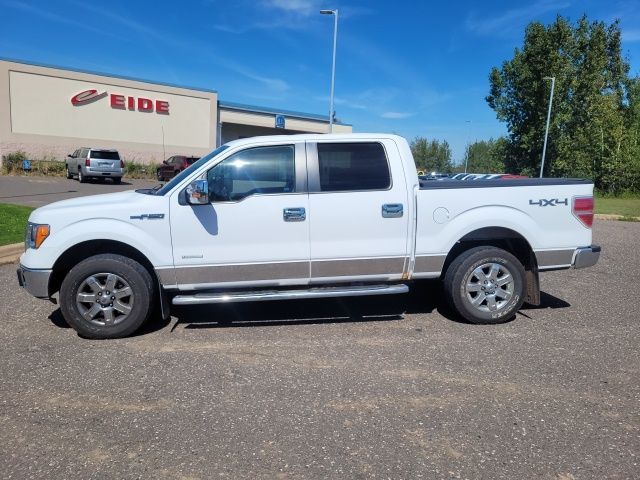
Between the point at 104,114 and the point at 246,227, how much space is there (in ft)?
104

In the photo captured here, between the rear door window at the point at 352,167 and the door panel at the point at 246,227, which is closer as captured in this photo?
the door panel at the point at 246,227

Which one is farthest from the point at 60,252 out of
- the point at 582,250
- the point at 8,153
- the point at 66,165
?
the point at 8,153

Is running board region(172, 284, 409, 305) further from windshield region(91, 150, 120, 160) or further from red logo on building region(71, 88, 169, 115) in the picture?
red logo on building region(71, 88, 169, 115)

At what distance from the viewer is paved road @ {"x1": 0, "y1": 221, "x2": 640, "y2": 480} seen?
2.86m

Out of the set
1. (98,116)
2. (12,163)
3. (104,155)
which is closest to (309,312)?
(104,155)

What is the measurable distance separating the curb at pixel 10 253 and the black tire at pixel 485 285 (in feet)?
22.5

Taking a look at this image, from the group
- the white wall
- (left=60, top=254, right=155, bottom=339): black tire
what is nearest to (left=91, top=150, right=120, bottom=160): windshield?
the white wall

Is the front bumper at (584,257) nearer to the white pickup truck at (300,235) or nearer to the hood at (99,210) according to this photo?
the white pickup truck at (300,235)

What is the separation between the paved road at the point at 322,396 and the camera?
286cm

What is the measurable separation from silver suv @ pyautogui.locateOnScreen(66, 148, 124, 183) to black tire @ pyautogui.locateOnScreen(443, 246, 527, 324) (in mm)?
23926

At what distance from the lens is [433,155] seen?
77.2 meters

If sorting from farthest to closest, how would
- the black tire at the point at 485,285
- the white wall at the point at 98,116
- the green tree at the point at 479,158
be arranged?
1. the green tree at the point at 479,158
2. the white wall at the point at 98,116
3. the black tire at the point at 485,285

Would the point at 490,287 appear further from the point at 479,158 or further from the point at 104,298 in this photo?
the point at 479,158

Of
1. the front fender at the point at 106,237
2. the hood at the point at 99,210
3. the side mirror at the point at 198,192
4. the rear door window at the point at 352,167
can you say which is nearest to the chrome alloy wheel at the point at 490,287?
the rear door window at the point at 352,167
